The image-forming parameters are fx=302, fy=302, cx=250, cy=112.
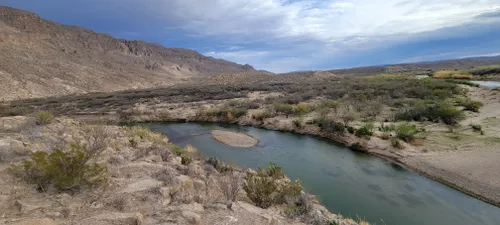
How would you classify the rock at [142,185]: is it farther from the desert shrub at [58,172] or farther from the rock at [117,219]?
the rock at [117,219]

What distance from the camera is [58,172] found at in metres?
6.96

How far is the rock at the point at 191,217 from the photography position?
596 cm

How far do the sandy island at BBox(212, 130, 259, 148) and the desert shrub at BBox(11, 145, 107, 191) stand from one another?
12963mm

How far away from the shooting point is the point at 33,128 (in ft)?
40.7

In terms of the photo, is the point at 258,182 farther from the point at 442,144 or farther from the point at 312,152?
the point at 442,144

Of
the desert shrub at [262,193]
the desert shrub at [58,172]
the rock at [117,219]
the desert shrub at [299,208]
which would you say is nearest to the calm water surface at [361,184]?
the desert shrub at [299,208]

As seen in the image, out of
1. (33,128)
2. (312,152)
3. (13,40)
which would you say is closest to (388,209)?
(312,152)

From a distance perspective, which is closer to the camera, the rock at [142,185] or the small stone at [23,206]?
the small stone at [23,206]

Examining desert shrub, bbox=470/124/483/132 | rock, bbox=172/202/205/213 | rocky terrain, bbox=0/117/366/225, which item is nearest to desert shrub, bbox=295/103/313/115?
desert shrub, bbox=470/124/483/132

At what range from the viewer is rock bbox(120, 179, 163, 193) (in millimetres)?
7510

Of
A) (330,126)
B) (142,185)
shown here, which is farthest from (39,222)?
(330,126)

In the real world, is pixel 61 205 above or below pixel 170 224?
above

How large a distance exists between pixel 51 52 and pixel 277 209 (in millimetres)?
87225

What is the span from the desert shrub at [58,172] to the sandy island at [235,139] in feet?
42.5
